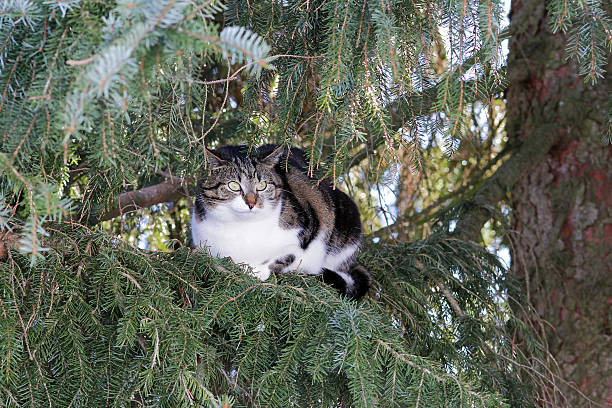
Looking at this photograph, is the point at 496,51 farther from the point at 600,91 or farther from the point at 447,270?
the point at 600,91

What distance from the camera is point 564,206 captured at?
2986 millimetres

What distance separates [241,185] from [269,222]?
0.56 feet

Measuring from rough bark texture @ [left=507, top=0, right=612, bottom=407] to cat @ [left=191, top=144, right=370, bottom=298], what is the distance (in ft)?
3.25

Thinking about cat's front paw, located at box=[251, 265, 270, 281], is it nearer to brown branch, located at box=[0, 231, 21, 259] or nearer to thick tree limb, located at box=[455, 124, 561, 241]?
brown branch, located at box=[0, 231, 21, 259]

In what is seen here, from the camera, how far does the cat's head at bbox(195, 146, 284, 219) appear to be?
2160mm

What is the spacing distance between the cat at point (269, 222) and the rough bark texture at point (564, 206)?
0.99 meters

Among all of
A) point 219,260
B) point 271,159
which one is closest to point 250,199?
point 271,159

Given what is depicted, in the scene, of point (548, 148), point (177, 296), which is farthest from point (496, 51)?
point (548, 148)

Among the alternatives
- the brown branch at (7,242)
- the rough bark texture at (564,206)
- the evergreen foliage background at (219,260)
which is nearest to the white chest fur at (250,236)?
the evergreen foliage background at (219,260)

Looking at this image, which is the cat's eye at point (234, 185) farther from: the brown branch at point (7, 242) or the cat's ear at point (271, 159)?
the brown branch at point (7, 242)

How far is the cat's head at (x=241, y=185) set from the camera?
2160 mm

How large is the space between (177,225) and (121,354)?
1.59m

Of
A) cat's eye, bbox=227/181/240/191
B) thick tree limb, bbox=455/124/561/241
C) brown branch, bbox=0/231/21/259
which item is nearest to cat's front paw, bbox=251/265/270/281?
cat's eye, bbox=227/181/240/191

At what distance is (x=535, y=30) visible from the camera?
10.4 ft
